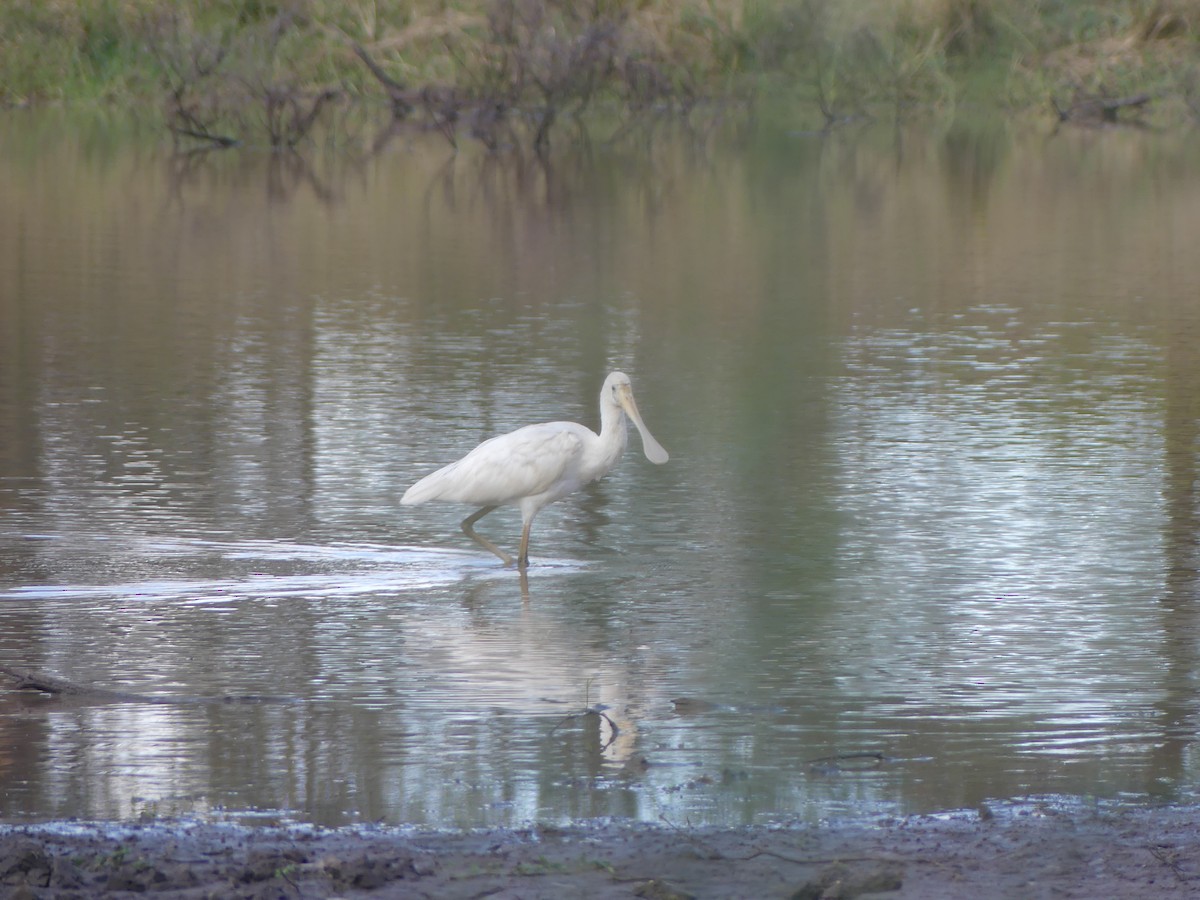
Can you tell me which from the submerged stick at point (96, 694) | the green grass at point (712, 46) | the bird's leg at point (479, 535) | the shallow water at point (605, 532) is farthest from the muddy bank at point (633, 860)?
the green grass at point (712, 46)

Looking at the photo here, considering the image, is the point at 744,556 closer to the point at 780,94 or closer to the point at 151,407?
the point at 151,407

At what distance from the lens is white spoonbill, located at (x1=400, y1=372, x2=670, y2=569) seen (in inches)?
359

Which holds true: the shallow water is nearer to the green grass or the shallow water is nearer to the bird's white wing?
the bird's white wing

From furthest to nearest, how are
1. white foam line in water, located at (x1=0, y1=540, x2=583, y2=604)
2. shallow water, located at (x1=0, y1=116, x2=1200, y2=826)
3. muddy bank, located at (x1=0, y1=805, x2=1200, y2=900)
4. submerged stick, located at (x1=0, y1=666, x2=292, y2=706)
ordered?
white foam line in water, located at (x1=0, y1=540, x2=583, y2=604)
submerged stick, located at (x1=0, y1=666, x2=292, y2=706)
shallow water, located at (x1=0, y1=116, x2=1200, y2=826)
muddy bank, located at (x1=0, y1=805, x2=1200, y2=900)

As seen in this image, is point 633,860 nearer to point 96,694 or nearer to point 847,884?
point 847,884

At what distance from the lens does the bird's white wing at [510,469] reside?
912cm

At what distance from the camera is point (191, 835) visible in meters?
5.44

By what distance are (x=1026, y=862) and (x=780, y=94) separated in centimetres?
4322

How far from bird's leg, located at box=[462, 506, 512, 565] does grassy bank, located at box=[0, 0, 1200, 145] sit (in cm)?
2886

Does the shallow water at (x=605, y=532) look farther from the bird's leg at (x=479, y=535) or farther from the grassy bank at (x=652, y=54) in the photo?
the grassy bank at (x=652, y=54)

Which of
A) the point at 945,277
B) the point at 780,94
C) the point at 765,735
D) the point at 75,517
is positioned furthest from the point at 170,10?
the point at 765,735

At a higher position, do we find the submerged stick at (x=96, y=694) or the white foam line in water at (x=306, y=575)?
the submerged stick at (x=96, y=694)

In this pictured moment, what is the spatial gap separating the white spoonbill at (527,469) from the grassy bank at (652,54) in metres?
29.0

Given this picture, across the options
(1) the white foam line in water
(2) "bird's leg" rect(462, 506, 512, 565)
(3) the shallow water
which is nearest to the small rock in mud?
(3) the shallow water
